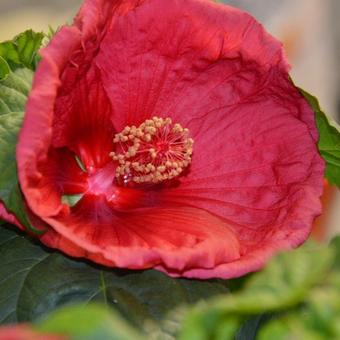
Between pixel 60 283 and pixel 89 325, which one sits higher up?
pixel 89 325

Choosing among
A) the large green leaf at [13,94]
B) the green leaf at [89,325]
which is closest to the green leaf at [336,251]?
the green leaf at [89,325]

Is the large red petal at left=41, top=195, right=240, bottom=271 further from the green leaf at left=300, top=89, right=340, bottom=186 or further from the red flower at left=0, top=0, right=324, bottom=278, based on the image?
the green leaf at left=300, top=89, right=340, bottom=186

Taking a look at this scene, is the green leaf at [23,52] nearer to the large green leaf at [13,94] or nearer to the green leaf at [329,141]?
the large green leaf at [13,94]

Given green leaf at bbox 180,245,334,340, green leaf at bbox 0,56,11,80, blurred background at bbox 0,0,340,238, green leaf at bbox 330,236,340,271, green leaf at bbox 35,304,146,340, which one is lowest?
blurred background at bbox 0,0,340,238

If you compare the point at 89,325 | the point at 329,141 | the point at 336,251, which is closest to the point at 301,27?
the point at 329,141

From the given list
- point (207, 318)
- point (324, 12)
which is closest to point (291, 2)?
point (324, 12)

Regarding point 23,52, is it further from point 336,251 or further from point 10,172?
point 336,251

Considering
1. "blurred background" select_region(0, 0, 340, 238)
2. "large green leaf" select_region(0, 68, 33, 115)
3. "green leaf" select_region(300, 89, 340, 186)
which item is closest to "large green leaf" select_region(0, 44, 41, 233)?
"large green leaf" select_region(0, 68, 33, 115)
